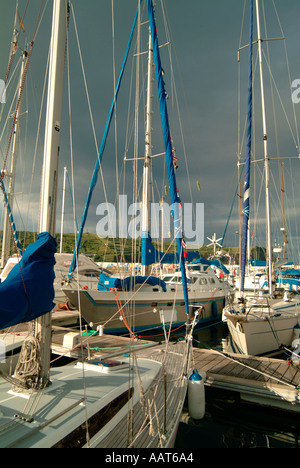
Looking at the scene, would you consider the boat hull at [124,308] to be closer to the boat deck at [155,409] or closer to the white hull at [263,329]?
the white hull at [263,329]

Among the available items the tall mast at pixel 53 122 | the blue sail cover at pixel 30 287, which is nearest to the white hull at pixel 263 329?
Result: the blue sail cover at pixel 30 287

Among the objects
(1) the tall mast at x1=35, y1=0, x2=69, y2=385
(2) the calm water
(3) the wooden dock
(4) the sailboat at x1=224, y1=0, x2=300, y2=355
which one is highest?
(1) the tall mast at x1=35, y1=0, x2=69, y2=385

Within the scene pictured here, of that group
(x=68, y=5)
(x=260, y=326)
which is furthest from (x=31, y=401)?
(x=260, y=326)

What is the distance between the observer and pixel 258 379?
6355mm

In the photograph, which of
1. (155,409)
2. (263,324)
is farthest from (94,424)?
(263,324)

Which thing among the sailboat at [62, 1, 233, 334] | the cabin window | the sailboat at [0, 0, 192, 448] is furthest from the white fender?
the sailboat at [62, 1, 233, 334]

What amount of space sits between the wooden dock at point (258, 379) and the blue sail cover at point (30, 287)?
5.27m

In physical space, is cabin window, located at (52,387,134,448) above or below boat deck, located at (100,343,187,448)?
above

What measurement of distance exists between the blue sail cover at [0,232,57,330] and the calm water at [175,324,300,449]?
3986 mm

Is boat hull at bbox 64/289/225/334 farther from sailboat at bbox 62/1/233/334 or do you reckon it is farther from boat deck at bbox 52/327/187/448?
boat deck at bbox 52/327/187/448

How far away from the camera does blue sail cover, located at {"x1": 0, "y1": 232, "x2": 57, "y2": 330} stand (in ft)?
8.89

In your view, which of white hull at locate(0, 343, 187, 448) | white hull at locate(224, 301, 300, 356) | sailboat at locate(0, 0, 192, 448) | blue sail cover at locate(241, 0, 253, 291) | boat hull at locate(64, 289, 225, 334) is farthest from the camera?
boat hull at locate(64, 289, 225, 334)

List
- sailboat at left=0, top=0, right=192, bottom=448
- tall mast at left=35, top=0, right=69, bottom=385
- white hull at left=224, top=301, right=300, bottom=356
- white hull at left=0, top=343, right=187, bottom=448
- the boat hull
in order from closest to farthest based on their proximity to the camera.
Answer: white hull at left=0, top=343, right=187, bottom=448, sailboat at left=0, top=0, right=192, bottom=448, tall mast at left=35, top=0, right=69, bottom=385, white hull at left=224, top=301, right=300, bottom=356, the boat hull
